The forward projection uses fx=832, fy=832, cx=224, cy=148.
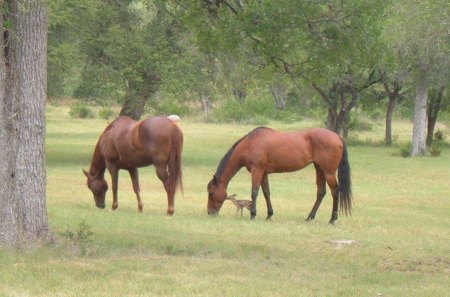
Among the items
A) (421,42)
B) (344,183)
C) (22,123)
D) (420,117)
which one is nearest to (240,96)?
(420,117)

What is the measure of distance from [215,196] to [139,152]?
185 centimetres

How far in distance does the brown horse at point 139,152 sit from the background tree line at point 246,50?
79.7 inches

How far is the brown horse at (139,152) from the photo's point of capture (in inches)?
644

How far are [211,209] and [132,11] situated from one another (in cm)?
1669

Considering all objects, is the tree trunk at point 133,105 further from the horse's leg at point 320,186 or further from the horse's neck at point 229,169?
the horse's leg at point 320,186

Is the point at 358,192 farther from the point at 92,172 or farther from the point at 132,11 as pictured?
the point at 132,11

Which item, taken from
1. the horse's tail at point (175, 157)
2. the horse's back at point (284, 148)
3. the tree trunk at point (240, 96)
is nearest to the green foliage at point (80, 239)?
the horse's tail at point (175, 157)

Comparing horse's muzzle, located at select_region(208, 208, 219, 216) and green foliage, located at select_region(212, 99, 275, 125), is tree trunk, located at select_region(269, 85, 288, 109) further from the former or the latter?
horse's muzzle, located at select_region(208, 208, 219, 216)

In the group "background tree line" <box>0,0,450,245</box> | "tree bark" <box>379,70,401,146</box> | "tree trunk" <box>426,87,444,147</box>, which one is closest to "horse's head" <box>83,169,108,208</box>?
"background tree line" <box>0,0,450,245</box>

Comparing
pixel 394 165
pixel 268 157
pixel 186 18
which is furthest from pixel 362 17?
pixel 394 165

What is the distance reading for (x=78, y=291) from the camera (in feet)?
26.3

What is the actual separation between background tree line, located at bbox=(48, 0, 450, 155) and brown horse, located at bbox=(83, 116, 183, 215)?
2.02 meters

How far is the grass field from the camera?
8.62m

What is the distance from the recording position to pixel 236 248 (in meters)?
12.0
